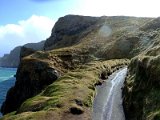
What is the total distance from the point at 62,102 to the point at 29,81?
65.7 m

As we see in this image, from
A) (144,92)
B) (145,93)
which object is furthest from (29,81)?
(145,93)

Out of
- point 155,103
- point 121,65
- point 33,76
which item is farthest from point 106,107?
point 121,65

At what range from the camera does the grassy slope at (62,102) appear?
8075 centimetres

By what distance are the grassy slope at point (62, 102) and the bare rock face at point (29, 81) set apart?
2771 cm

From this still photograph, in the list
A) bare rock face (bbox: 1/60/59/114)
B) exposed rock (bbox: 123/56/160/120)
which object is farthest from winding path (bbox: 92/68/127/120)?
bare rock face (bbox: 1/60/59/114)

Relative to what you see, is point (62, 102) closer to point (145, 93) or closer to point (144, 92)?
point (144, 92)

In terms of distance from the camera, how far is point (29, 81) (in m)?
151

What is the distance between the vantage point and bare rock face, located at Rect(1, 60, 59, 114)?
478ft

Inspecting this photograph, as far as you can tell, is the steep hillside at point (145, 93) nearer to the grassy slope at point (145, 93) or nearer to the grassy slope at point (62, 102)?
the grassy slope at point (145, 93)

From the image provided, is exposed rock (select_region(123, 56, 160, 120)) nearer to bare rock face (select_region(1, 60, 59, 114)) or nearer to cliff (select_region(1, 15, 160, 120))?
cliff (select_region(1, 15, 160, 120))

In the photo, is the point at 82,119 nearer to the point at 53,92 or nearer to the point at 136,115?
the point at 136,115

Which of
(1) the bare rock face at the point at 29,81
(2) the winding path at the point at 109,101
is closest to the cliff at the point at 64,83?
(1) the bare rock face at the point at 29,81

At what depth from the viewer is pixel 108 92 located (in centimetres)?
10900

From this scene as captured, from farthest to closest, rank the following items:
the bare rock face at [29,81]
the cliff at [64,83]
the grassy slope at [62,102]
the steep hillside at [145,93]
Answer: the bare rock face at [29,81]
the cliff at [64,83]
the grassy slope at [62,102]
the steep hillside at [145,93]
